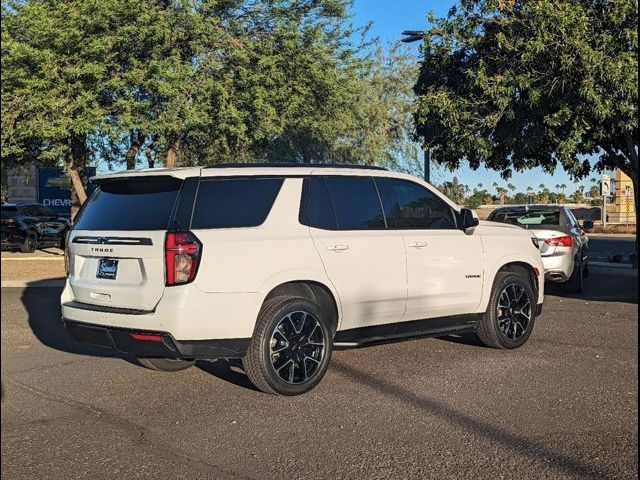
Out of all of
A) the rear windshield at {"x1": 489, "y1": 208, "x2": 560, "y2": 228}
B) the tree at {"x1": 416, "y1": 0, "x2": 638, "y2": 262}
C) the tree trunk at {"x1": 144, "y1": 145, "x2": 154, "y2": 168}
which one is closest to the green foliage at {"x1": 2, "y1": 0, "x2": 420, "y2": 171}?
the tree trunk at {"x1": 144, "y1": 145, "x2": 154, "y2": 168}

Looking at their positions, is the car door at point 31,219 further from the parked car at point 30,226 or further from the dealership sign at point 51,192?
the dealership sign at point 51,192

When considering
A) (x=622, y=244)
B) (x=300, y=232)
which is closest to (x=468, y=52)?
(x=300, y=232)

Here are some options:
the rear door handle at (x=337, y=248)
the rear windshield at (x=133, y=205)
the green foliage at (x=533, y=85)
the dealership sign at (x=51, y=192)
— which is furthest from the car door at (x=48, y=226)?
the rear door handle at (x=337, y=248)

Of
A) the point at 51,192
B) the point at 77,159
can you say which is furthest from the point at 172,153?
the point at 51,192

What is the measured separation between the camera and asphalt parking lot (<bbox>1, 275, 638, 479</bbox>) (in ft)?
13.4

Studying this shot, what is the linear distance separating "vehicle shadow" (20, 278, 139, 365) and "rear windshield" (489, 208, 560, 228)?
24.4 ft

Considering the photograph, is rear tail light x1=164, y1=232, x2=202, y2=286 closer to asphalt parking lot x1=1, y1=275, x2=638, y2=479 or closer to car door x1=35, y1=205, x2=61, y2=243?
asphalt parking lot x1=1, y1=275, x2=638, y2=479

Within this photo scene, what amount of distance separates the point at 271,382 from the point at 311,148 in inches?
649

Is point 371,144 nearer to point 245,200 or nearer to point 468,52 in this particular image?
point 468,52

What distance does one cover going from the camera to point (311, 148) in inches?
846

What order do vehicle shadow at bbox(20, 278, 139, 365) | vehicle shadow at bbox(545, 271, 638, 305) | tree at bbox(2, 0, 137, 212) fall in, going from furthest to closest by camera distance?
tree at bbox(2, 0, 137, 212) → vehicle shadow at bbox(545, 271, 638, 305) → vehicle shadow at bbox(20, 278, 139, 365)

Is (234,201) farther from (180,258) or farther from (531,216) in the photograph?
(531,216)

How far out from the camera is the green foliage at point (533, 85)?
1220 cm

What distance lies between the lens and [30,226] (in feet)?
74.6
